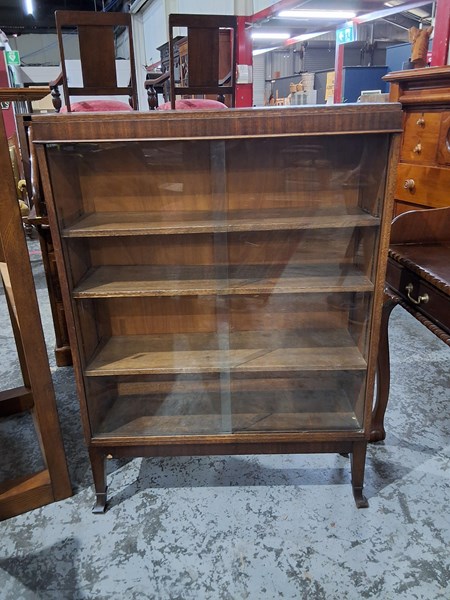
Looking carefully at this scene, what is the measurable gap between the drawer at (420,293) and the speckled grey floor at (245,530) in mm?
695

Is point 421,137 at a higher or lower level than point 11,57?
lower

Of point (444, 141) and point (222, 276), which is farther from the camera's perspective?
point (444, 141)

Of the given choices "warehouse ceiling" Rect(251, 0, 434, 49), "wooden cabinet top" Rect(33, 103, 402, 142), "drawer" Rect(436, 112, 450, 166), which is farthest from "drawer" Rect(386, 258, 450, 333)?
"warehouse ceiling" Rect(251, 0, 434, 49)

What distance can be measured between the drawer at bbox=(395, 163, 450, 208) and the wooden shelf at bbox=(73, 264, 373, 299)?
1.75ft

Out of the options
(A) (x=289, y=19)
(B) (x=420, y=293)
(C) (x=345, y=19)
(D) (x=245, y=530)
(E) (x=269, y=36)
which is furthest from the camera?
(E) (x=269, y=36)

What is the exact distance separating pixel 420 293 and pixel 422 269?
0.08 metres

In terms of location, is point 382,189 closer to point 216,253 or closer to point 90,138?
point 216,253

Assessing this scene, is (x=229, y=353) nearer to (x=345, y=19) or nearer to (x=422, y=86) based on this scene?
(x=422, y=86)

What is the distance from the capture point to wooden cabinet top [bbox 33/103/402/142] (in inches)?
44.9

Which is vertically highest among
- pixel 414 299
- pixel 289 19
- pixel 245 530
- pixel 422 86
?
pixel 289 19

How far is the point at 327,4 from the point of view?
6.66 meters

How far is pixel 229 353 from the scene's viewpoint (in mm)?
1558

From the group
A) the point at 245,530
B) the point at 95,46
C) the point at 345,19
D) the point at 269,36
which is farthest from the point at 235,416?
the point at 269,36

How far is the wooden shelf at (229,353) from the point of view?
1473 millimetres
